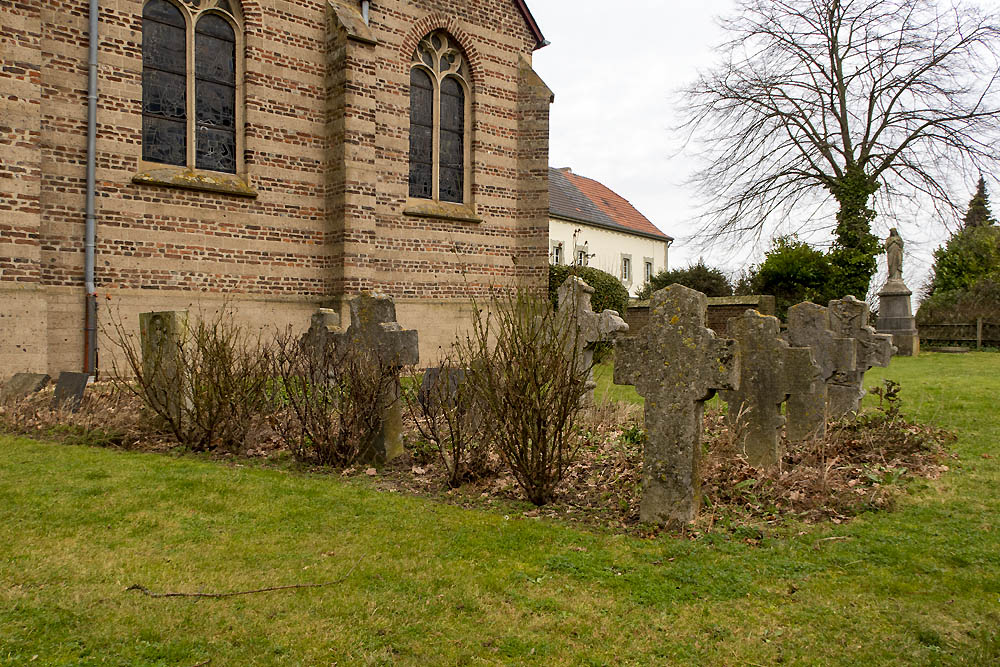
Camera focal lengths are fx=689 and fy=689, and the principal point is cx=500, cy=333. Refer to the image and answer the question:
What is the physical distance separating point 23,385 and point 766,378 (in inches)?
Result: 369

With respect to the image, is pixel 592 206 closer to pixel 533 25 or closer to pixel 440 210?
pixel 533 25

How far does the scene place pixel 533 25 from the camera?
16.2 meters

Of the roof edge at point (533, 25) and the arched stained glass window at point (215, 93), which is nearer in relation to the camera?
the arched stained glass window at point (215, 93)

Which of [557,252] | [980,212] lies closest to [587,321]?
[557,252]

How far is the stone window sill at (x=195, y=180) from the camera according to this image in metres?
11.1

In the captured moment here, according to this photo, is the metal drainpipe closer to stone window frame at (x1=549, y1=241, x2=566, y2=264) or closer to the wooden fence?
stone window frame at (x1=549, y1=241, x2=566, y2=264)

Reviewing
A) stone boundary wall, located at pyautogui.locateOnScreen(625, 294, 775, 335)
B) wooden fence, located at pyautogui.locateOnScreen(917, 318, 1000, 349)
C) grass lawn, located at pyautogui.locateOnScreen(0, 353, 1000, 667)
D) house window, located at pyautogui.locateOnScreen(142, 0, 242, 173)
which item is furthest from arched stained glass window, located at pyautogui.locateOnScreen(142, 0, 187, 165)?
wooden fence, located at pyautogui.locateOnScreen(917, 318, 1000, 349)

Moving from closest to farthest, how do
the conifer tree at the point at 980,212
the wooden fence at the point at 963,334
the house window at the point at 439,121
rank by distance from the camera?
1. the house window at the point at 439,121
2. the wooden fence at the point at 963,334
3. the conifer tree at the point at 980,212

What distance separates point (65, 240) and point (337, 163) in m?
4.66

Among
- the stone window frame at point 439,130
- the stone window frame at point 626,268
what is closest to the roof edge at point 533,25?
the stone window frame at point 439,130

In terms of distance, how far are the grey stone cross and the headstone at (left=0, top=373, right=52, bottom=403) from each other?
534 cm

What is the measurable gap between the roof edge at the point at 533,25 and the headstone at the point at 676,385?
523 inches

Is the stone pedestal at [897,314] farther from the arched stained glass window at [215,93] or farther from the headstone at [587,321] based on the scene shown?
the arched stained glass window at [215,93]

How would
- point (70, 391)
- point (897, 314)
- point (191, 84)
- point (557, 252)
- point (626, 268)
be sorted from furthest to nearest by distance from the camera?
point (626, 268) → point (557, 252) → point (897, 314) → point (191, 84) → point (70, 391)
